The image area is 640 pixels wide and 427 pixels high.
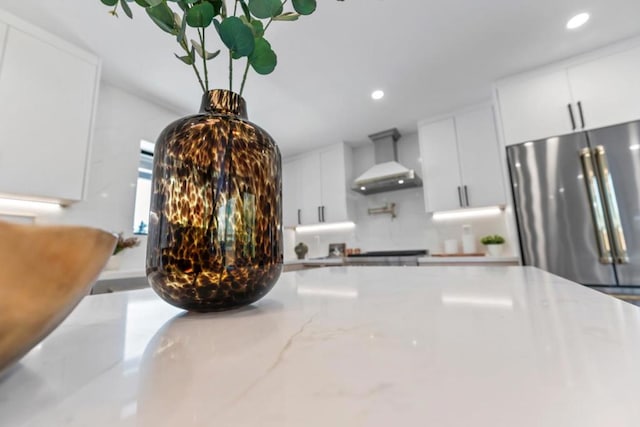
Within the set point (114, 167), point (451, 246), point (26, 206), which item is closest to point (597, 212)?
point (451, 246)

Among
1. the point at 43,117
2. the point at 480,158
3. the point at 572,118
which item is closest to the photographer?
the point at 43,117

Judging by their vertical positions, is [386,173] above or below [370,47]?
below

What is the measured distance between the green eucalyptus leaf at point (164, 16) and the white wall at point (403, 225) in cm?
307

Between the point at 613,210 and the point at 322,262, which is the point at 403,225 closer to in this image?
the point at 322,262

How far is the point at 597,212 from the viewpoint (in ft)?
5.85

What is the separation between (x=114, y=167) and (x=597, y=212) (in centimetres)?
356

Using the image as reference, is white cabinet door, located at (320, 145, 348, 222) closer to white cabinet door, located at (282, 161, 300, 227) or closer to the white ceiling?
white cabinet door, located at (282, 161, 300, 227)

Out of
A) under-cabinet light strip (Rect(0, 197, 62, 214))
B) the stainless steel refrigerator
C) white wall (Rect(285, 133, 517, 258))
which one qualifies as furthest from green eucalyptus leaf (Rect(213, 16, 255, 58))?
white wall (Rect(285, 133, 517, 258))

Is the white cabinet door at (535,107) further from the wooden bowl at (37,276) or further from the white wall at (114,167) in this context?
the white wall at (114,167)

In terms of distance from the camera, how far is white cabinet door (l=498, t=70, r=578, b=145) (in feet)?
6.79

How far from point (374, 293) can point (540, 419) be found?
18.0 inches

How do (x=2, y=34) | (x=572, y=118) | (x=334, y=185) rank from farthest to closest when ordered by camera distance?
(x=334, y=185) < (x=572, y=118) < (x=2, y=34)

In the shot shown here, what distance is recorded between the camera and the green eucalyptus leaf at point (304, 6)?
0.50 meters

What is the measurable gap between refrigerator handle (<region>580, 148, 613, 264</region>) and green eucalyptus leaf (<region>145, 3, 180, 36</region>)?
251cm
